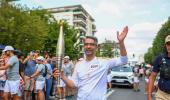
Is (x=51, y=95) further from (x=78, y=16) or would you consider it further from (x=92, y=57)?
(x=78, y=16)

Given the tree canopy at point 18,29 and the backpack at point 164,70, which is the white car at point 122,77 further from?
the backpack at point 164,70

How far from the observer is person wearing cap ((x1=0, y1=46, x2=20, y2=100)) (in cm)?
1138

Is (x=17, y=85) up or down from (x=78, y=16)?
down

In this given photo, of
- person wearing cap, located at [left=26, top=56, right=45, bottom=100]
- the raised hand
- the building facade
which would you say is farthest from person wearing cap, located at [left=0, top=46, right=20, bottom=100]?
the building facade

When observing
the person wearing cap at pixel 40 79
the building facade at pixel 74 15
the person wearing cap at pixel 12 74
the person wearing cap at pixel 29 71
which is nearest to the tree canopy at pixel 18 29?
the person wearing cap at pixel 29 71

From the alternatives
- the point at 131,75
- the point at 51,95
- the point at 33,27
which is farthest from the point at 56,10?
the point at 51,95

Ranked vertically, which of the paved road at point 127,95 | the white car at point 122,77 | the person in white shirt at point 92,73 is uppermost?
the person in white shirt at point 92,73

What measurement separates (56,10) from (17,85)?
128726 millimetres

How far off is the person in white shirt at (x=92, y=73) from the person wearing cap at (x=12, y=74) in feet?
19.2

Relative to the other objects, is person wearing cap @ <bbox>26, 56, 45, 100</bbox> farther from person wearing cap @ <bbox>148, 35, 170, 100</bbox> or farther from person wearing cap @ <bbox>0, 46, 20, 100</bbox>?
person wearing cap @ <bbox>148, 35, 170, 100</bbox>

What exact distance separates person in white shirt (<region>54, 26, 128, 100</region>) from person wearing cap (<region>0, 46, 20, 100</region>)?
586cm

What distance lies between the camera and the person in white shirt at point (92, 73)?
552cm

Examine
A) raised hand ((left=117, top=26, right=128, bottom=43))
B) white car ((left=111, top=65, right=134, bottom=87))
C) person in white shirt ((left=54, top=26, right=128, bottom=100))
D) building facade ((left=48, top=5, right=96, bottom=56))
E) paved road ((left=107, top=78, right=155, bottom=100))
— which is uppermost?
building facade ((left=48, top=5, right=96, bottom=56))

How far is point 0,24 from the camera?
44.8m
